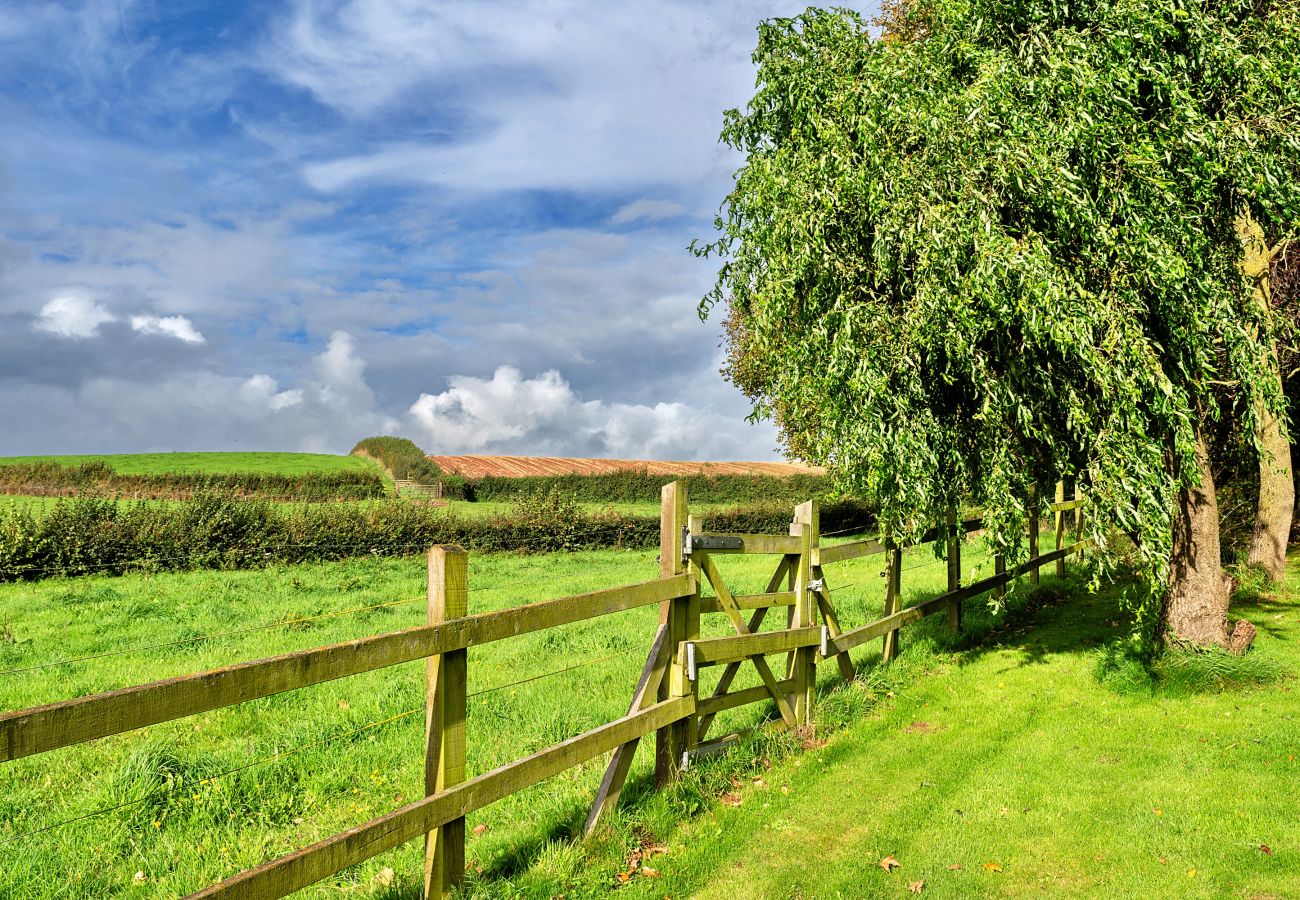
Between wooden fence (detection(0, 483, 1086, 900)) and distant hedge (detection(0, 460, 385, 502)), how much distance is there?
98.0 feet

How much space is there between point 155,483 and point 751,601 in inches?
1419

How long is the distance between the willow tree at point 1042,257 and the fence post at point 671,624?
3.07m

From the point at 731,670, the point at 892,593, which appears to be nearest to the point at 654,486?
the point at 892,593

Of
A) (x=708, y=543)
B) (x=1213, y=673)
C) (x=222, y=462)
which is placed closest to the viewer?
(x=708, y=543)

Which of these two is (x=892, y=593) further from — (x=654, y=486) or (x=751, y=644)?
(x=654, y=486)

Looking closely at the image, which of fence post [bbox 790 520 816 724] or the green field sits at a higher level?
the green field

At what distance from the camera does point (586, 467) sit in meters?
51.5

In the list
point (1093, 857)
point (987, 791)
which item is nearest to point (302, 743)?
point (987, 791)

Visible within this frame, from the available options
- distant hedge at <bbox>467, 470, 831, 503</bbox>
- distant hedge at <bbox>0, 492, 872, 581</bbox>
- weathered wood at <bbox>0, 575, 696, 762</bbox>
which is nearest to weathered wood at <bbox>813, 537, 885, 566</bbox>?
weathered wood at <bbox>0, 575, 696, 762</bbox>

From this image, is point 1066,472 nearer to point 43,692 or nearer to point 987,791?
point 987,791

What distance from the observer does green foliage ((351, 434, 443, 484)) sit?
47312mm

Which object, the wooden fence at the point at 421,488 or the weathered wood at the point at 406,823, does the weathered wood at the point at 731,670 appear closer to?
the weathered wood at the point at 406,823

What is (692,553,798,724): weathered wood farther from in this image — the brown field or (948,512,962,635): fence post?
the brown field

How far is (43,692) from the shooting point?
10.1 meters
